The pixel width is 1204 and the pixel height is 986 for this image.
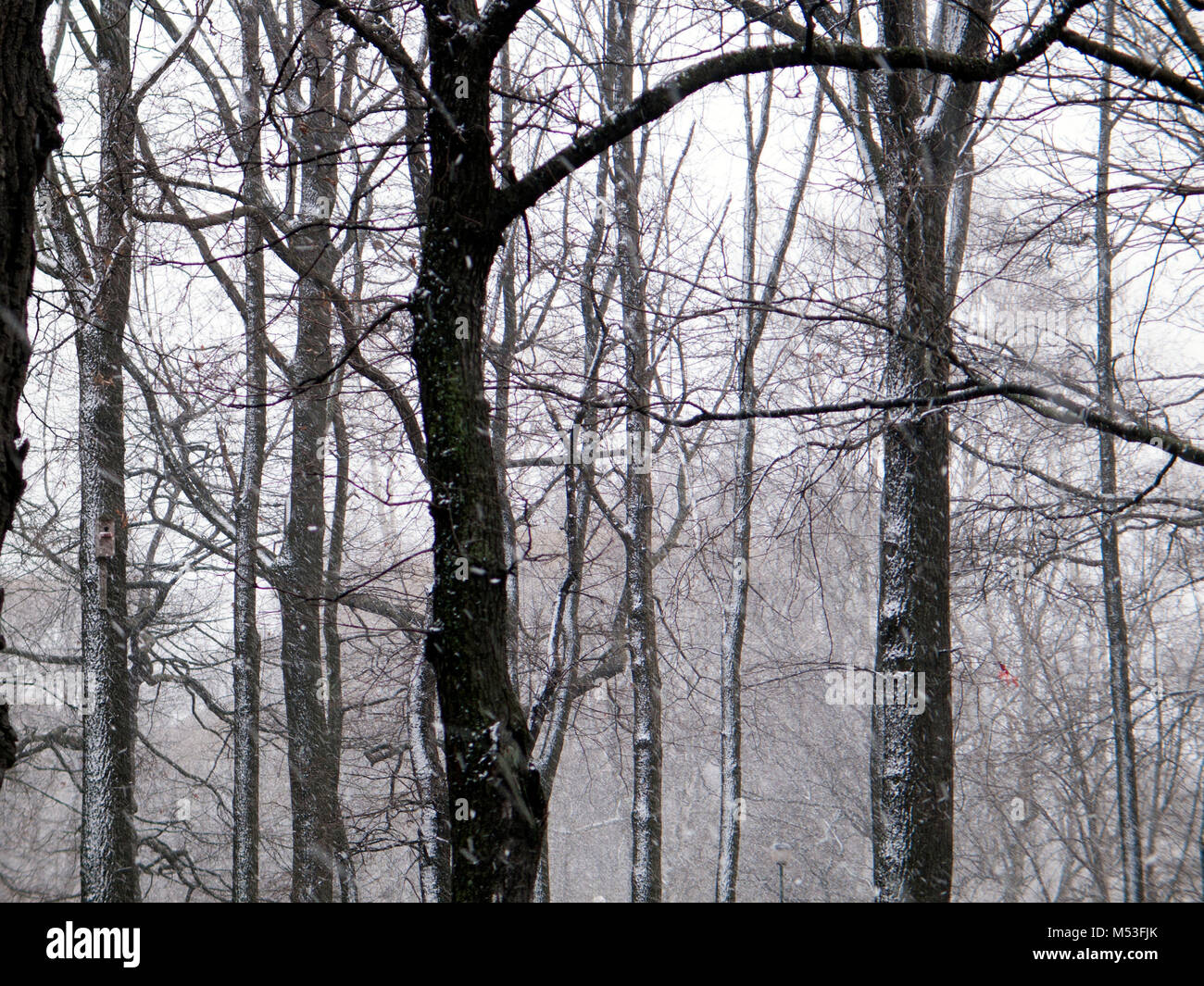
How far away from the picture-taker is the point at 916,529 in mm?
6680

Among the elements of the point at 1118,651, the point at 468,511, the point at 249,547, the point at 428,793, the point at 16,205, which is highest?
the point at 249,547

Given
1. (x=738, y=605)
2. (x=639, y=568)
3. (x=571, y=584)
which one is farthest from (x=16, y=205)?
(x=738, y=605)

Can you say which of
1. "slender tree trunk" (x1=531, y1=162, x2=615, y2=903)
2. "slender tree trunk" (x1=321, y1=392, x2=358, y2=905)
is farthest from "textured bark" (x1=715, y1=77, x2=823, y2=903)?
"slender tree trunk" (x1=321, y1=392, x2=358, y2=905)

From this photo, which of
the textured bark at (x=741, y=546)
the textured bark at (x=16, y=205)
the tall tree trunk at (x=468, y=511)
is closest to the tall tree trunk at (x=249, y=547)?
the textured bark at (x=741, y=546)

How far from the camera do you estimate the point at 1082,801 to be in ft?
67.3

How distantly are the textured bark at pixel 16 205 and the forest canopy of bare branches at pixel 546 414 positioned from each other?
1 centimetres

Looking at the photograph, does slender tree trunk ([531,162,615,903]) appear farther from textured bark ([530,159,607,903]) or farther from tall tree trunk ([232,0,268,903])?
tall tree trunk ([232,0,268,903])

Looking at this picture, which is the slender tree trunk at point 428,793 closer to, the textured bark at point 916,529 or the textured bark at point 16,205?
the textured bark at point 916,529

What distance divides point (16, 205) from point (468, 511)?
6.64ft

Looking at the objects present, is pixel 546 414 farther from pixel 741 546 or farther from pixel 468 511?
pixel 468 511

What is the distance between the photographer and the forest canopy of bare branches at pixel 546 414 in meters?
4.40
